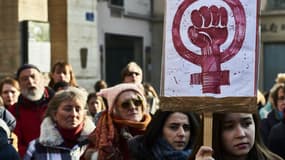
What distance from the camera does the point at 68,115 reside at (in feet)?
16.9

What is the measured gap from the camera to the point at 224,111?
11.2 feet

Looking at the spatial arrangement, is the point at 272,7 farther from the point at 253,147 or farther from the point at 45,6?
the point at 253,147

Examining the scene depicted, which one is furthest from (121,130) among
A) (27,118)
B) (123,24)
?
(123,24)

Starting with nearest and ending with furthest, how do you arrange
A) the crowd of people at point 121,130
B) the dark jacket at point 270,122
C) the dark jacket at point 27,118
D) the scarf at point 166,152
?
the crowd of people at point 121,130 → the scarf at point 166,152 → the dark jacket at point 27,118 → the dark jacket at point 270,122

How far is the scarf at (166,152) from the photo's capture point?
427 cm

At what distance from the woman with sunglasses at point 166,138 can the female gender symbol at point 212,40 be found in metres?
0.84

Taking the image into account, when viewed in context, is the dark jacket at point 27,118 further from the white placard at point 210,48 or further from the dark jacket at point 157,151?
the white placard at point 210,48

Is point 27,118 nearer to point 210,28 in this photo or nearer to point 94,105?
point 94,105

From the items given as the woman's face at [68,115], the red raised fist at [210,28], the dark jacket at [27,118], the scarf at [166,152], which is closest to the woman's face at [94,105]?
the dark jacket at [27,118]

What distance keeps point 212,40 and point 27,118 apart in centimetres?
351

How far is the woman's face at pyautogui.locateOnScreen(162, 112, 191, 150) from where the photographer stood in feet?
14.2

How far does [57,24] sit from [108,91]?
10661 mm

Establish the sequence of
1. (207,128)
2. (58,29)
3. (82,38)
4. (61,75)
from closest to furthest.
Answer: (207,128), (61,75), (58,29), (82,38)

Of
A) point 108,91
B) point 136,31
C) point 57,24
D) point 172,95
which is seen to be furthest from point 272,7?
point 172,95
